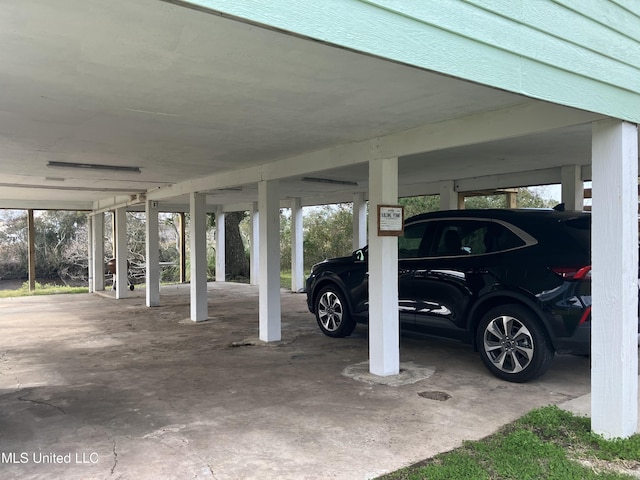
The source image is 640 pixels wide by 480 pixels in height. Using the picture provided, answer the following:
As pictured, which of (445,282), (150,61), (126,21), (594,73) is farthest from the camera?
(445,282)

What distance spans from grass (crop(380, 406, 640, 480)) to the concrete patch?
141 centimetres

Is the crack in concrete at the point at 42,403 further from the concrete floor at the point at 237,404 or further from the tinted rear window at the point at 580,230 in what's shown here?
the tinted rear window at the point at 580,230

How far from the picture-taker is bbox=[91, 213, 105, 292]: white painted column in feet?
48.4

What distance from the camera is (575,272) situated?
4.26 m

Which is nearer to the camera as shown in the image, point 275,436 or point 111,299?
point 275,436

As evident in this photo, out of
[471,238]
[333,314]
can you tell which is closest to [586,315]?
[471,238]

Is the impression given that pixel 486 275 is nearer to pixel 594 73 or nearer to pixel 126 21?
pixel 594 73

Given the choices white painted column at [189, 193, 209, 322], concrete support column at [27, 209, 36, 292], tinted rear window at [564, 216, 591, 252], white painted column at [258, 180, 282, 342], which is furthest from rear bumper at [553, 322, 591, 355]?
concrete support column at [27, 209, 36, 292]

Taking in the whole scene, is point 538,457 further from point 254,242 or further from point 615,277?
point 254,242

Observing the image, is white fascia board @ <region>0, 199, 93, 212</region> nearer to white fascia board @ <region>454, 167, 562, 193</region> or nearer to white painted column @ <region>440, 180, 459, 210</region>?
white painted column @ <region>440, 180, 459, 210</region>

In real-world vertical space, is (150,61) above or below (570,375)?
above

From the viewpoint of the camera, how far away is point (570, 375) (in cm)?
492

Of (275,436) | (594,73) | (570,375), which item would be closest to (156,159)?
(275,436)

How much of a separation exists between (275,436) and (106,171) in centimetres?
539
